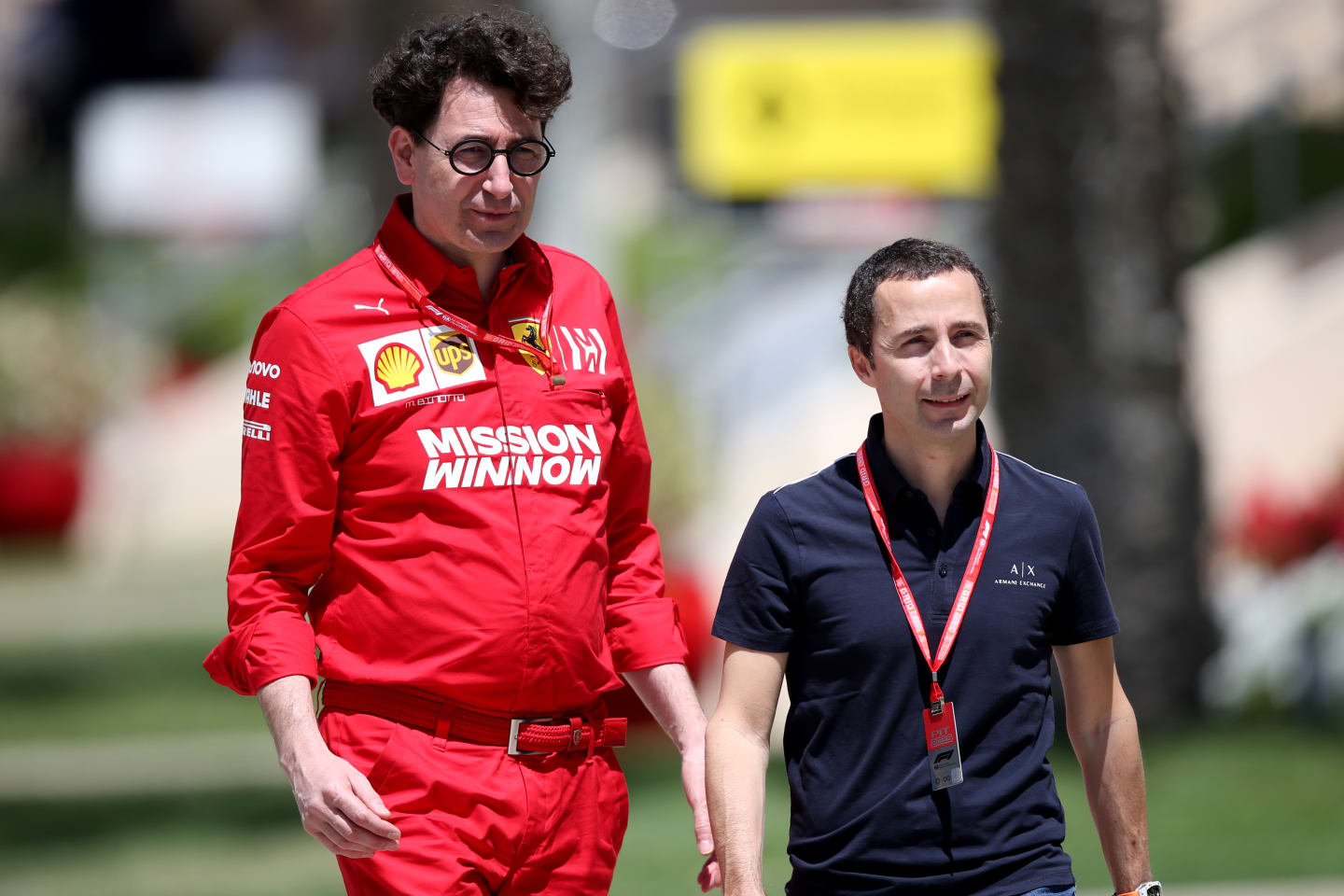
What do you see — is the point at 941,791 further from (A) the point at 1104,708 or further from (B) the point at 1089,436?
(B) the point at 1089,436

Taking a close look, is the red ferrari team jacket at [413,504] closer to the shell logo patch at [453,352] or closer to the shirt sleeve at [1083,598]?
the shell logo patch at [453,352]

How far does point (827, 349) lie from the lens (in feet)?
52.0

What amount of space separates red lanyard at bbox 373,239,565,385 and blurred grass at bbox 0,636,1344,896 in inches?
158

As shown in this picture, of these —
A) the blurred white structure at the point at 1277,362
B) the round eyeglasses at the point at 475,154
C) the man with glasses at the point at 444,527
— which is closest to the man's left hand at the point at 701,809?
the man with glasses at the point at 444,527

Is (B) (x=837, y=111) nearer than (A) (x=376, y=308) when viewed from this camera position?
No

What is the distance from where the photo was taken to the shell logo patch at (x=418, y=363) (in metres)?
3.24

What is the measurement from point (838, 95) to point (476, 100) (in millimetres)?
19268

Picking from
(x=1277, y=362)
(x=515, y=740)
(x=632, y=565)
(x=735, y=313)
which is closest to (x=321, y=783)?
(x=515, y=740)

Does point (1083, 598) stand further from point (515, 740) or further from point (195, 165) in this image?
point (195, 165)

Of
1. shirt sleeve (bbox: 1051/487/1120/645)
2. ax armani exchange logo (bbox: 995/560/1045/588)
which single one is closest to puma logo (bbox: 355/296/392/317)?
ax armani exchange logo (bbox: 995/560/1045/588)

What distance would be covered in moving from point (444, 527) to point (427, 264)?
499 mm

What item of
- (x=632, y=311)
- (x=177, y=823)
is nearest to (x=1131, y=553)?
(x=177, y=823)

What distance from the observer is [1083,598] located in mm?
3182

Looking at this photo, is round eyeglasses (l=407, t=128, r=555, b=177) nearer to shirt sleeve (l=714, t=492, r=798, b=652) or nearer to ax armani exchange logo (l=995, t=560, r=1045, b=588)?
shirt sleeve (l=714, t=492, r=798, b=652)
